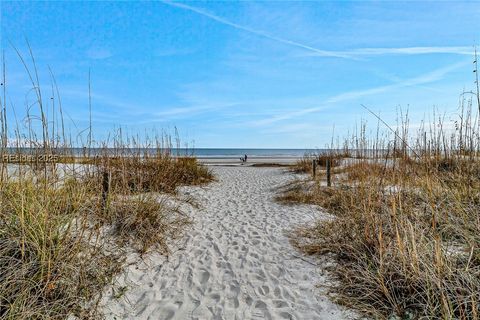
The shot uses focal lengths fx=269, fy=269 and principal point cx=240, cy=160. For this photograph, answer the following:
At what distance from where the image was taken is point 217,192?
7.70m

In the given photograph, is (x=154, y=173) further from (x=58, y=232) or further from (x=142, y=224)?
(x=58, y=232)

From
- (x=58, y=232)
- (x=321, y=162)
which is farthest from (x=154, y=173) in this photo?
(x=321, y=162)

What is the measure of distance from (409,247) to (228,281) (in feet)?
5.72

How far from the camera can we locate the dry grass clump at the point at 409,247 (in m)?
2.03

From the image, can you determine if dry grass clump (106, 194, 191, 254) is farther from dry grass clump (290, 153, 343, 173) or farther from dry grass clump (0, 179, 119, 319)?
dry grass clump (290, 153, 343, 173)

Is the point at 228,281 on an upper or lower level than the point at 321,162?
lower

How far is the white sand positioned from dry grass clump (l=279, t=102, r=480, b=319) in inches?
12.2

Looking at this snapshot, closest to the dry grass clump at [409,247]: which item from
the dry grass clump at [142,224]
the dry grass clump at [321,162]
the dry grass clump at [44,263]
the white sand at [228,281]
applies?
the white sand at [228,281]

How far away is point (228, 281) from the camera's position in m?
2.81

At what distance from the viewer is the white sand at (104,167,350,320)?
2281mm

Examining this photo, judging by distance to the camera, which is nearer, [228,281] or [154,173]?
[228,281]

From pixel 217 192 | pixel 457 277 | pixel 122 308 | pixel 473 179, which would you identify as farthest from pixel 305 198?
pixel 122 308


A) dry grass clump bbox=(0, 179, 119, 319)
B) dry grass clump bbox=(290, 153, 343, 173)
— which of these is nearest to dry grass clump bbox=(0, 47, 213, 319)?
dry grass clump bbox=(0, 179, 119, 319)

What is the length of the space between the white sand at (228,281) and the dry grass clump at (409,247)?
311 mm
